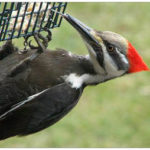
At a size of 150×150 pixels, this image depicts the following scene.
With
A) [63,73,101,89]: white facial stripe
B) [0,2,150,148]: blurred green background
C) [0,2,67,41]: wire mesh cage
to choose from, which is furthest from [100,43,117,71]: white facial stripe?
[0,2,150,148]: blurred green background

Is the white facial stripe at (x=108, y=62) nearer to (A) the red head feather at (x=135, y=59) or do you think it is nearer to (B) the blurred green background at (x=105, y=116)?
(A) the red head feather at (x=135, y=59)

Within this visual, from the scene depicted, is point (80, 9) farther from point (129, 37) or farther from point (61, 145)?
point (61, 145)

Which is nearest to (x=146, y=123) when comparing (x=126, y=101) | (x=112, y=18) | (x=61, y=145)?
(x=126, y=101)

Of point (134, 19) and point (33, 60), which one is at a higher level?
point (33, 60)

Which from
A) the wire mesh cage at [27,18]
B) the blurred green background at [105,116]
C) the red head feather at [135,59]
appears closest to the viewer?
the wire mesh cage at [27,18]

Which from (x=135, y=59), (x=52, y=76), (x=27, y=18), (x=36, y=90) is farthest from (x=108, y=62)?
(x=27, y=18)

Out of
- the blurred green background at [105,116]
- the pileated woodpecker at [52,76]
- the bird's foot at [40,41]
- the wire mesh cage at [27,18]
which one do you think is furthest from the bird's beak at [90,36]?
the blurred green background at [105,116]
